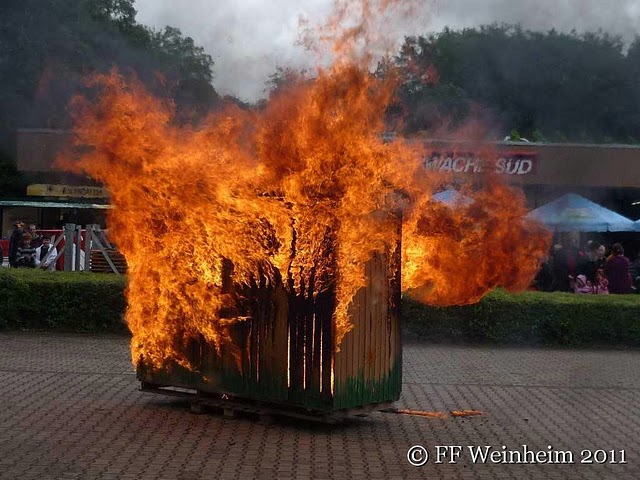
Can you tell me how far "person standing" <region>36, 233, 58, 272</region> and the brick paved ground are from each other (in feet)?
23.2

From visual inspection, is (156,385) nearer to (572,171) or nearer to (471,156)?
(471,156)

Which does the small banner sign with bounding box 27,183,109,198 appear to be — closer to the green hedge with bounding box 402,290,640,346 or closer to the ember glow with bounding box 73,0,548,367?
the green hedge with bounding box 402,290,640,346

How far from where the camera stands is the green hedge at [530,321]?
45.9 feet

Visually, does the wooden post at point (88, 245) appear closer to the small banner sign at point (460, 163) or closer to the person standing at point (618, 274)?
the small banner sign at point (460, 163)

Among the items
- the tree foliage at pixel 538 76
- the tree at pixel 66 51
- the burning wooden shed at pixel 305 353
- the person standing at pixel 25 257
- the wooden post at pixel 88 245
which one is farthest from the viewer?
the wooden post at pixel 88 245

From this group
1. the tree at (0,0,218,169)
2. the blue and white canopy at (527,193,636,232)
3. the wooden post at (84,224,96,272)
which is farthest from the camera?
the wooden post at (84,224,96,272)

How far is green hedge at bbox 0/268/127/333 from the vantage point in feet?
46.2

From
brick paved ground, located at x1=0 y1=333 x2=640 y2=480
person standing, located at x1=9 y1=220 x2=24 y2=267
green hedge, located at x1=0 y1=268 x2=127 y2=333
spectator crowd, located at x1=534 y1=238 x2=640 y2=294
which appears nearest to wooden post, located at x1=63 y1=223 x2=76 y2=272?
person standing, located at x1=9 y1=220 x2=24 y2=267

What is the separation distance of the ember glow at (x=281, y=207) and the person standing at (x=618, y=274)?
25.7 feet

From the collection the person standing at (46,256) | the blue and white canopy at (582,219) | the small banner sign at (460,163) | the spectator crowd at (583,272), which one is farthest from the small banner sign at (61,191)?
the small banner sign at (460,163)

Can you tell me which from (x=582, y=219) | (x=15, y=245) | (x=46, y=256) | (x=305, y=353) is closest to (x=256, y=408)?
(x=305, y=353)

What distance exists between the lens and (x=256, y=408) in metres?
7.86

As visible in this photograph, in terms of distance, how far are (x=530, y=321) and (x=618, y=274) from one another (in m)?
2.91

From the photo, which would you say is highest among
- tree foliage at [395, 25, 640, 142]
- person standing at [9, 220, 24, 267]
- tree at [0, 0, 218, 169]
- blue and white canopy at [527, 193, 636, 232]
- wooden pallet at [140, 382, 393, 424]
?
tree at [0, 0, 218, 169]
